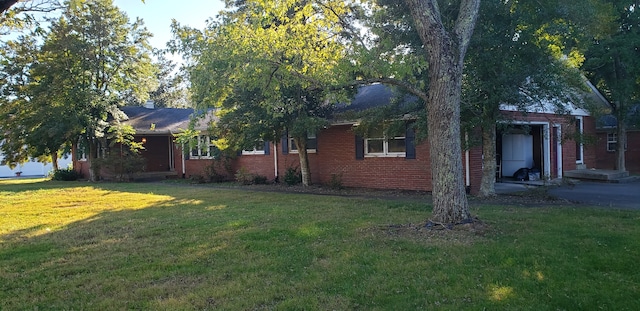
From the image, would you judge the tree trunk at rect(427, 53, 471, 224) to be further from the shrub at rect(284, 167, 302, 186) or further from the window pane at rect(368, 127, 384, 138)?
the shrub at rect(284, 167, 302, 186)

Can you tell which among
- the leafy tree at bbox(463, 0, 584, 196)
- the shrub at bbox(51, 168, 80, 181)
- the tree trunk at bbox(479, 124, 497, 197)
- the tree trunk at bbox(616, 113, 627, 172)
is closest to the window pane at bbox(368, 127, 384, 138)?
the tree trunk at bbox(479, 124, 497, 197)

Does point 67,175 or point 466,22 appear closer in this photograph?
point 466,22

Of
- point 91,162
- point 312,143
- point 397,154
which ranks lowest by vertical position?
point 91,162

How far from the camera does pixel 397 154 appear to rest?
51.8ft

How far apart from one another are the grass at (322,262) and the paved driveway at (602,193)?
6.05 feet

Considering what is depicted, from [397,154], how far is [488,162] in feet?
11.6

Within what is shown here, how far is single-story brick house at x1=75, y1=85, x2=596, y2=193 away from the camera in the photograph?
15070 millimetres

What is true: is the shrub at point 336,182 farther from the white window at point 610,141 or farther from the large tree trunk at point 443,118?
the white window at point 610,141

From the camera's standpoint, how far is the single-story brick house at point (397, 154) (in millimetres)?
15070

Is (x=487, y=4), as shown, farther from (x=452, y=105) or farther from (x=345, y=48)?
(x=452, y=105)

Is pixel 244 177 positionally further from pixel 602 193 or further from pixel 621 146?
pixel 621 146

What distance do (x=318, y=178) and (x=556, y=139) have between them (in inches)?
353

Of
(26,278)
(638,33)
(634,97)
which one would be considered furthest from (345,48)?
(634,97)

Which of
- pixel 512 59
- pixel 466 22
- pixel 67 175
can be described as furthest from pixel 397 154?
pixel 67 175
